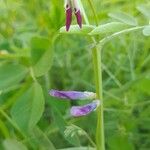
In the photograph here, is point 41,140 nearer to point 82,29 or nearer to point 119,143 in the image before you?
point 119,143

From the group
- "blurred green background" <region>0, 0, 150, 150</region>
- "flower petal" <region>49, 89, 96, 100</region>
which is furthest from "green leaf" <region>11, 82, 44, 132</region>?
"flower petal" <region>49, 89, 96, 100</region>

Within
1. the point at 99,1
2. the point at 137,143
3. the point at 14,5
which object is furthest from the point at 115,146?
the point at 14,5

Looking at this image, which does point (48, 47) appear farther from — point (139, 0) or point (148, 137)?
point (139, 0)

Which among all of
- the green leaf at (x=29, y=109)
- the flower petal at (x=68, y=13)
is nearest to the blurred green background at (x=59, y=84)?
the green leaf at (x=29, y=109)

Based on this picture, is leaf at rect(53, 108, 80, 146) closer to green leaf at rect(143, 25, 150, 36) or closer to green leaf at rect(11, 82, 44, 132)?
green leaf at rect(11, 82, 44, 132)

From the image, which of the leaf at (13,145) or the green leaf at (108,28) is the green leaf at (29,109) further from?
the green leaf at (108,28)

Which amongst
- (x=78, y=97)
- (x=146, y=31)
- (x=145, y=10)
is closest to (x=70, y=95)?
(x=78, y=97)
